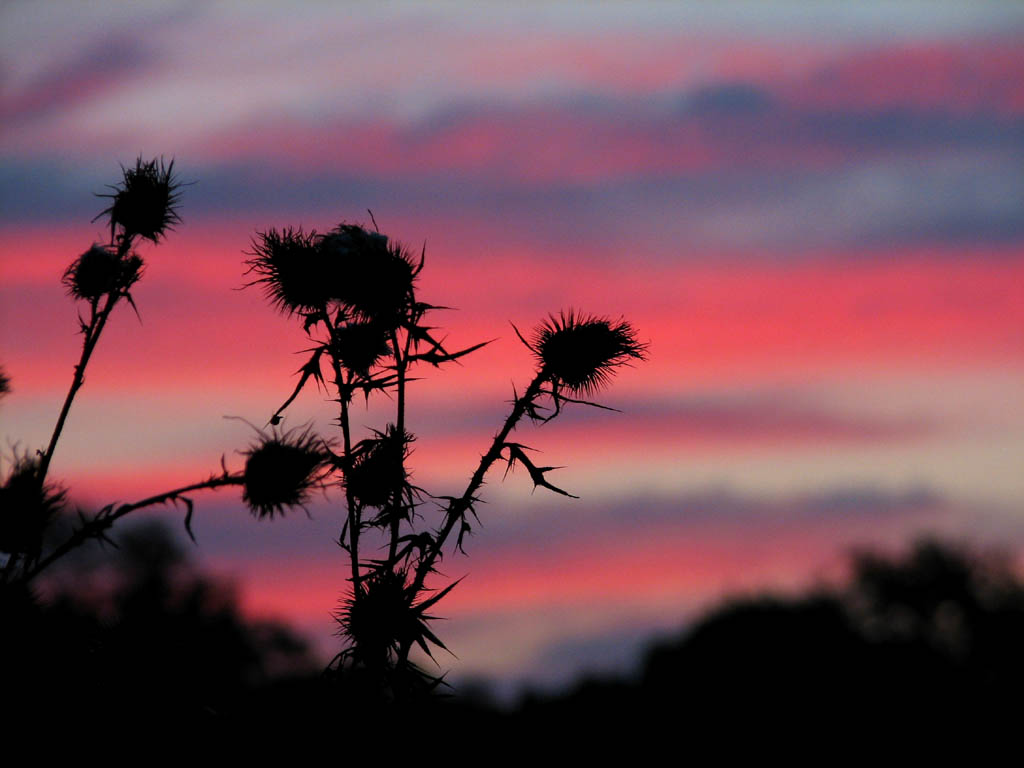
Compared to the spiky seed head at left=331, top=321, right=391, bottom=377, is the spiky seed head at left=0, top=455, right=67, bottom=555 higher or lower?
lower

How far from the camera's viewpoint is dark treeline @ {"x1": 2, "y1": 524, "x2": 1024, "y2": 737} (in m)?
6.93

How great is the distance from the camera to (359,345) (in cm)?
816

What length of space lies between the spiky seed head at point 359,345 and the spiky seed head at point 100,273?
1.34m

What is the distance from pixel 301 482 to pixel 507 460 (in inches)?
91.6

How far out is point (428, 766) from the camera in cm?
764

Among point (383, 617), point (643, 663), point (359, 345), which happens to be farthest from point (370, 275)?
point (643, 663)

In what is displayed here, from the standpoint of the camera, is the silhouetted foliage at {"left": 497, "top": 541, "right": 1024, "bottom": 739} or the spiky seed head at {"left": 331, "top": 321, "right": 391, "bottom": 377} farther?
the silhouetted foliage at {"left": 497, "top": 541, "right": 1024, "bottom": 739}

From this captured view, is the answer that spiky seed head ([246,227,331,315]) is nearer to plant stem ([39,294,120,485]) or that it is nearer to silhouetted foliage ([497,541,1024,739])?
plant stem ([39,294,120,485])

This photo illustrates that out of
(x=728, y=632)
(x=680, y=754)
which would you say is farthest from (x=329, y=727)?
(x=728, y=632)

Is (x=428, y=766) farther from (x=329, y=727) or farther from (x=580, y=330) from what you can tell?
(x=580, y=330)

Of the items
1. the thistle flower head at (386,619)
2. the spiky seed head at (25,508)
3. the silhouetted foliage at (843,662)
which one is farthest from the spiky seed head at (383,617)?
the silhouetted foliage at (843,662)

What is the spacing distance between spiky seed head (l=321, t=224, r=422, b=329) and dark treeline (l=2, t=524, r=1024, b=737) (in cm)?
234

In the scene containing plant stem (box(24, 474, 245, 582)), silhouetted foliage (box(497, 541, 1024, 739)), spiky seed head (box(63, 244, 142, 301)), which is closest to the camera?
plant stem (box(24, 474, 245, 582))

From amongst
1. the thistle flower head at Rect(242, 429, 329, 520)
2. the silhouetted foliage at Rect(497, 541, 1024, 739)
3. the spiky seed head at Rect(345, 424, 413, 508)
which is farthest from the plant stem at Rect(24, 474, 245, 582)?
the silhouetted foliage at Rect(497, 541, 1024, 739)
